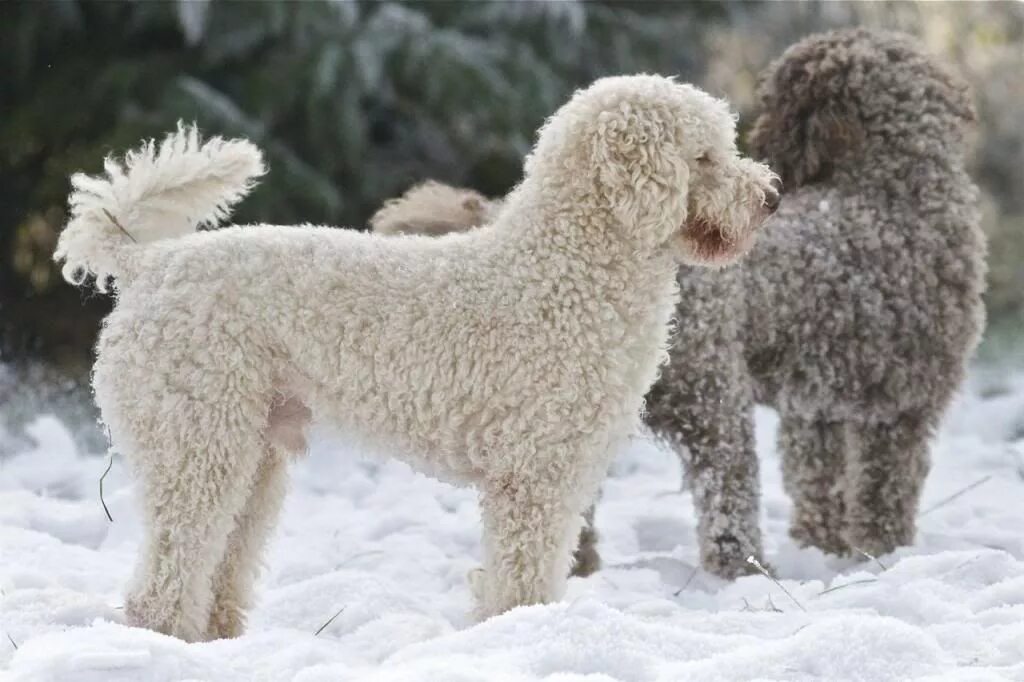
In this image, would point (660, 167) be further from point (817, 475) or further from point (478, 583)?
point (817, 475)

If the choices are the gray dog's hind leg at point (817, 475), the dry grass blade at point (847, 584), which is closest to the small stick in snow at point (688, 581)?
the dry grass blade at point (847, 584)

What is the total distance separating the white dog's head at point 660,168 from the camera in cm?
310

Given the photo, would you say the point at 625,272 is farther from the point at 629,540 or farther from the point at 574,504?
the point at 629,540

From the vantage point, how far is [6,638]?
306 centimetres

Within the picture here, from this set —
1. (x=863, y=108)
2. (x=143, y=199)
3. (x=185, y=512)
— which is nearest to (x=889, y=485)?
(x=863, y=108)

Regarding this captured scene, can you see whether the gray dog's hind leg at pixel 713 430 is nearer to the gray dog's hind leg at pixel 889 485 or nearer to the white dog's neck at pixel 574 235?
the gray dog's hind leg at pixel 889 485

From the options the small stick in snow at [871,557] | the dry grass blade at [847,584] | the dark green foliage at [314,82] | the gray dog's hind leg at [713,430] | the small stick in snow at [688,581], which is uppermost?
the dark green foliage at [314,82]

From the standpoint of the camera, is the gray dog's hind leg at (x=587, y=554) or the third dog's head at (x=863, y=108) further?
the third dog's head at (x=863, y=108)

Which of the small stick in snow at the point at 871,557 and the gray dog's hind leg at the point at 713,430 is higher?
the gray dog's hind leg at the point at 713,430

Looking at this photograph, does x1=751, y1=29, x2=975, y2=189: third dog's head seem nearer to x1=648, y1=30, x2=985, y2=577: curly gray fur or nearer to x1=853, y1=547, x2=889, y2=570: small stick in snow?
x1=648, y1=30, x2=985, y2=577: curly gray fur

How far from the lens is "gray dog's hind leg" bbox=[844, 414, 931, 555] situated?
4566 mm

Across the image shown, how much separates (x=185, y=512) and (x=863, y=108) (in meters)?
2.79

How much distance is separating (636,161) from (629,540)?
206 cm

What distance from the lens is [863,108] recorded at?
15.2ft
